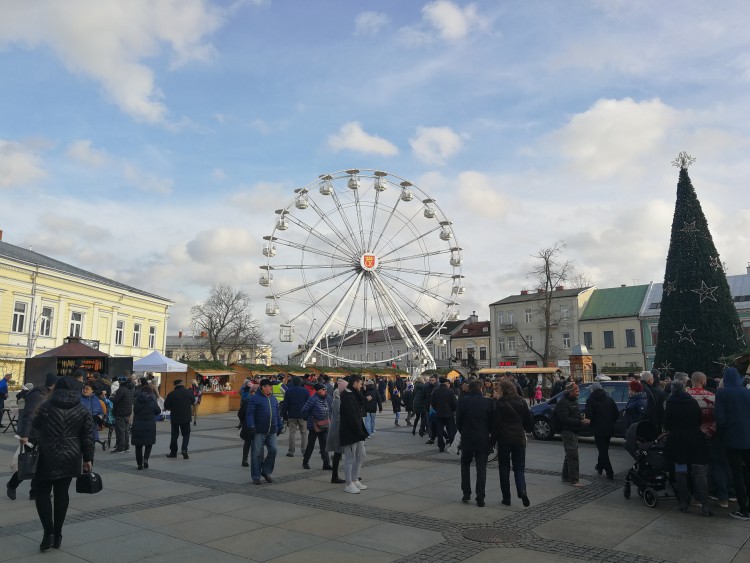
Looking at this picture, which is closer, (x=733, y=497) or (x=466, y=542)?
(x=466, y=542)

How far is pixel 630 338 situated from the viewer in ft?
213

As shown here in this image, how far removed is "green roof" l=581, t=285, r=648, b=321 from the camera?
2613 inches

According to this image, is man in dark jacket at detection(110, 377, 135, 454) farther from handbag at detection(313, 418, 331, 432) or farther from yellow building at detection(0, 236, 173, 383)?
yellow building at detection(0, 236, 173, 383)

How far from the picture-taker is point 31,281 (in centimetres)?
3975

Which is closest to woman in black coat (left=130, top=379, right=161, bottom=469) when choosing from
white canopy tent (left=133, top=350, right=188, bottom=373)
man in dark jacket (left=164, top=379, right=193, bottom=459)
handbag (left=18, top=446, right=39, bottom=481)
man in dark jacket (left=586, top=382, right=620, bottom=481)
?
man in dark jacket (left=164, top=379, right=193, bottom=459)

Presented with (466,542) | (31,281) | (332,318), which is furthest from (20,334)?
(466,542)

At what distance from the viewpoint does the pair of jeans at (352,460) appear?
973 cm

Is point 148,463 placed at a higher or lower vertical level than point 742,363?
lower

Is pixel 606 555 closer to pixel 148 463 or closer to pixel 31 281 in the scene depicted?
pixel 148 463

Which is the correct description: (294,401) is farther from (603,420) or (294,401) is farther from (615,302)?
(615,302)

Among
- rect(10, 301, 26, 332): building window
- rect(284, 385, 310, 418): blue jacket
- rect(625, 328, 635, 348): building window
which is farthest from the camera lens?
rect(625, 328, 635, 348): building window

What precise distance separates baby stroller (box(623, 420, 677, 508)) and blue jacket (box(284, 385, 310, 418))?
705cm

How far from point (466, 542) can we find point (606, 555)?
1.51 meters

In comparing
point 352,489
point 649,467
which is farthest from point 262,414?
point 649,467
